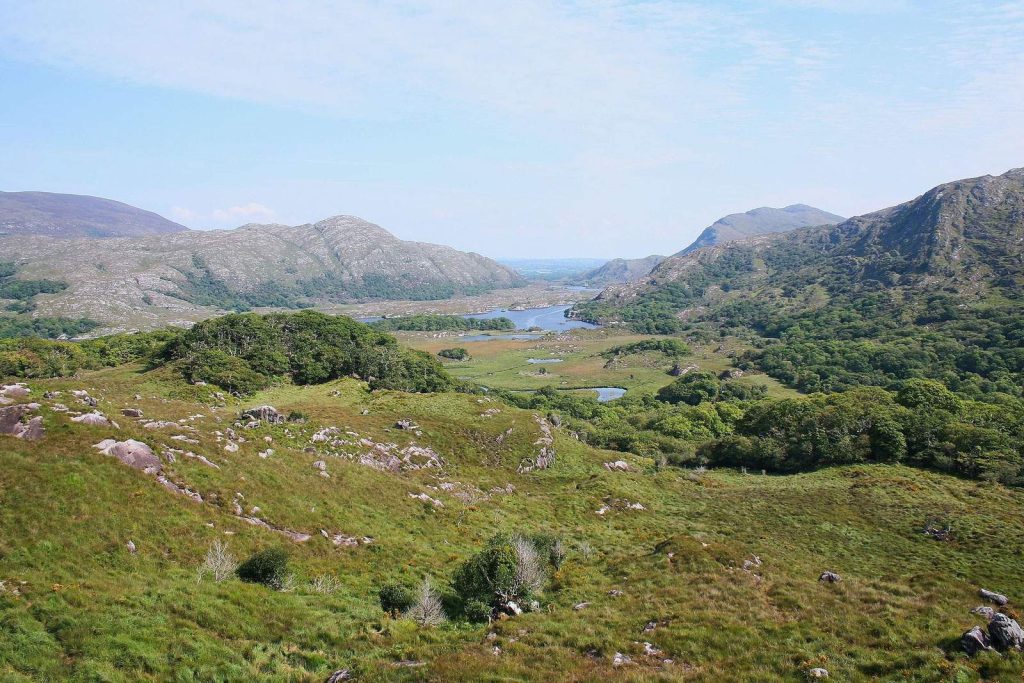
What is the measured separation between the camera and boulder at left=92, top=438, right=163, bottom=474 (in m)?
28.8

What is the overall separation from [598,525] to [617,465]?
70.5 ft

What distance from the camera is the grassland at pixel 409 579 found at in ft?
61.0

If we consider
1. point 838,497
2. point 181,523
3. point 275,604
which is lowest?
point 838,497

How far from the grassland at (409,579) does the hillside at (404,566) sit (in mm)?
115

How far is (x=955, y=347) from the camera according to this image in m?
184

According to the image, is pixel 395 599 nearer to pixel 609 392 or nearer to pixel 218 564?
pixel 218 564

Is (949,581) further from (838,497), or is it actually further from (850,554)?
(838,497)

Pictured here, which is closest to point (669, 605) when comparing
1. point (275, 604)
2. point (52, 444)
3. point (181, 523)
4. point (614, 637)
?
point (614, 637)

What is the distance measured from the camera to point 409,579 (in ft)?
95.3

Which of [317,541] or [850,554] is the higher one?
[317,541]

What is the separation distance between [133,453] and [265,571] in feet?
39.2

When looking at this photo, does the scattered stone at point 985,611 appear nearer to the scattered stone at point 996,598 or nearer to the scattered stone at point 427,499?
the scattered stone at point 996,598

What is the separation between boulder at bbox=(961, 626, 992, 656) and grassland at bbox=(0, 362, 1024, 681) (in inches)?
19.4

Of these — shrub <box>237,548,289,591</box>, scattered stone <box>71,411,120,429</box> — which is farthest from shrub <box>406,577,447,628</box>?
scattered stone <box>71,411,120,429</box>
